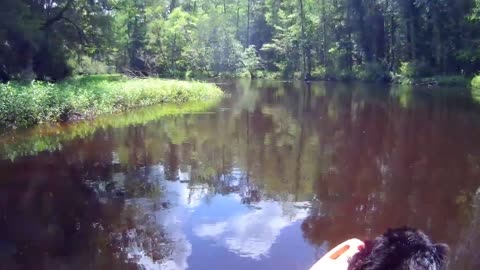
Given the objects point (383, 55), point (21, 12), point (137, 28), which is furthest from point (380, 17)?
point (21, 12)

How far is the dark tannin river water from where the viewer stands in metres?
6.24

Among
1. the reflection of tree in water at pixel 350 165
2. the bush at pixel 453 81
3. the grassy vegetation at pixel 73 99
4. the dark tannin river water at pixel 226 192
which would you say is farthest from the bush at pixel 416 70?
the dark tannin river water at pixel 226 192

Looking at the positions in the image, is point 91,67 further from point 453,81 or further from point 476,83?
point 476,83

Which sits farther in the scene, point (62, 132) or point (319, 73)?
point (319, 73)

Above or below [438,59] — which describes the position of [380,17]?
above

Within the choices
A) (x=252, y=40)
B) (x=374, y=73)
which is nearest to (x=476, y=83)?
(x=374, y=73)

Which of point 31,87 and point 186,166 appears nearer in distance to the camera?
point 186,166

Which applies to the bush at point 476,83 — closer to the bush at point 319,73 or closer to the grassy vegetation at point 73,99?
the bush at point 319,73

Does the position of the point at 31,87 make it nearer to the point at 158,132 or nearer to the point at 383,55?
the point at 158,132

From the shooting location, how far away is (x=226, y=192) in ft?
29.8

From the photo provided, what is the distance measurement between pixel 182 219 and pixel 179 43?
46174 mm

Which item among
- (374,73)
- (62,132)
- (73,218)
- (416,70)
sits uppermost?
(416,70)

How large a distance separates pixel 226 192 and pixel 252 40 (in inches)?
2312

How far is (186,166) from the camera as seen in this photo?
36.6ft
